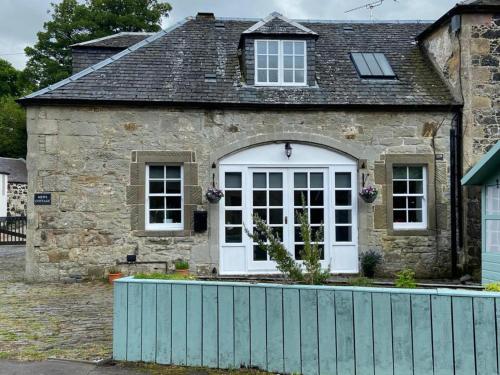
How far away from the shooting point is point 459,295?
14.9ft

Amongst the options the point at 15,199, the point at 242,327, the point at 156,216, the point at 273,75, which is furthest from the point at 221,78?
the point at 15,199

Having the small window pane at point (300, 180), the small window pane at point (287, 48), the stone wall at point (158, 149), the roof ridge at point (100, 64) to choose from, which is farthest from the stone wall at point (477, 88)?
→ the roof ridge at point (100, 64)

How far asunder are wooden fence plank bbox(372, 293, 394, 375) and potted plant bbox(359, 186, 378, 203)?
6.93 metres

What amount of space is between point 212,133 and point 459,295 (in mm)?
7927

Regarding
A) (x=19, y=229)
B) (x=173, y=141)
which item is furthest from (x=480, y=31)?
(x=19, y=229)

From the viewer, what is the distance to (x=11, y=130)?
140 feet

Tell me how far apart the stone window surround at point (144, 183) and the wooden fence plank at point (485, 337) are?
7.75m

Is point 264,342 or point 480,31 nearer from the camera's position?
point 264,342

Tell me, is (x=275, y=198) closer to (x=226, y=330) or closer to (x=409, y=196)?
(x=409, y=196)

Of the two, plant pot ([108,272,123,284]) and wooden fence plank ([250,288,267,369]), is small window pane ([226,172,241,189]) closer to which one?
plant pot ([108,272,123,284])

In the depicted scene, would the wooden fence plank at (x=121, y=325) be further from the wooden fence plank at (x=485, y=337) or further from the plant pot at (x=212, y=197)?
the plant pot at (x=212, y=197)

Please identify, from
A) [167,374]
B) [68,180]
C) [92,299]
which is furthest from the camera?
[68,180]

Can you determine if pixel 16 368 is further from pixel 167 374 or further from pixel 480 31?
pixel 480 31

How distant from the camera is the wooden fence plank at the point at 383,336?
4684 millimetres
